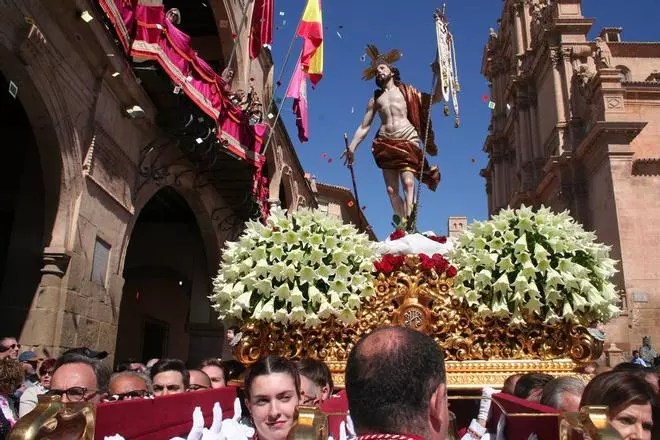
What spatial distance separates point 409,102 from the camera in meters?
6.12

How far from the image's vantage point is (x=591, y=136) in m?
21.8

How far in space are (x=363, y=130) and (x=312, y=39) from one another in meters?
7.15

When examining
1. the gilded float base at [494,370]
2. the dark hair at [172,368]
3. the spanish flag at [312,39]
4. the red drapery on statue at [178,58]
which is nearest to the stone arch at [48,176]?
the red drapery on statue at [178,58]

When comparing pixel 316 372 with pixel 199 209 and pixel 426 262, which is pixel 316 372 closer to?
pixel 426 262

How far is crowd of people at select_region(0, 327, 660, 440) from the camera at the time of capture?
1.63 m

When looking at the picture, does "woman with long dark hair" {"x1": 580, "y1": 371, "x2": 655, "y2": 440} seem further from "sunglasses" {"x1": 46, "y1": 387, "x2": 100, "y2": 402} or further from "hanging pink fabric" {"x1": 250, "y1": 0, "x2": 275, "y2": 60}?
"hanging pink fabric" {"x1": 250, "y1": 0, "x2": 275, "y2": 60}

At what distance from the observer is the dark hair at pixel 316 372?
11.6 feet

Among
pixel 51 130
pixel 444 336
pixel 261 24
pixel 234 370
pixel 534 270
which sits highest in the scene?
pixel 261 24

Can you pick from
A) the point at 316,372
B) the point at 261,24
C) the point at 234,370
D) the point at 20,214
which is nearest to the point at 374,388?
the point at 316,372

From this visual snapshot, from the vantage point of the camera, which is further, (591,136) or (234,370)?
(591,136)

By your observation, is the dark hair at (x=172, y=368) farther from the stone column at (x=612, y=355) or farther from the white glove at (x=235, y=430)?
the stone column at (x=612, y=355)

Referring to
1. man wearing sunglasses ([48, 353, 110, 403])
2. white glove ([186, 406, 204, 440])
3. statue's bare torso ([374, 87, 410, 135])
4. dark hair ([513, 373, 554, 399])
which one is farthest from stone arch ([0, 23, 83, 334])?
dark hair ([513, 373, 554, 399])

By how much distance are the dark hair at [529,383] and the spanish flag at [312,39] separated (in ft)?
34.4

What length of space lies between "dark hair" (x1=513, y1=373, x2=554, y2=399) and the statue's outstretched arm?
11.1ft
